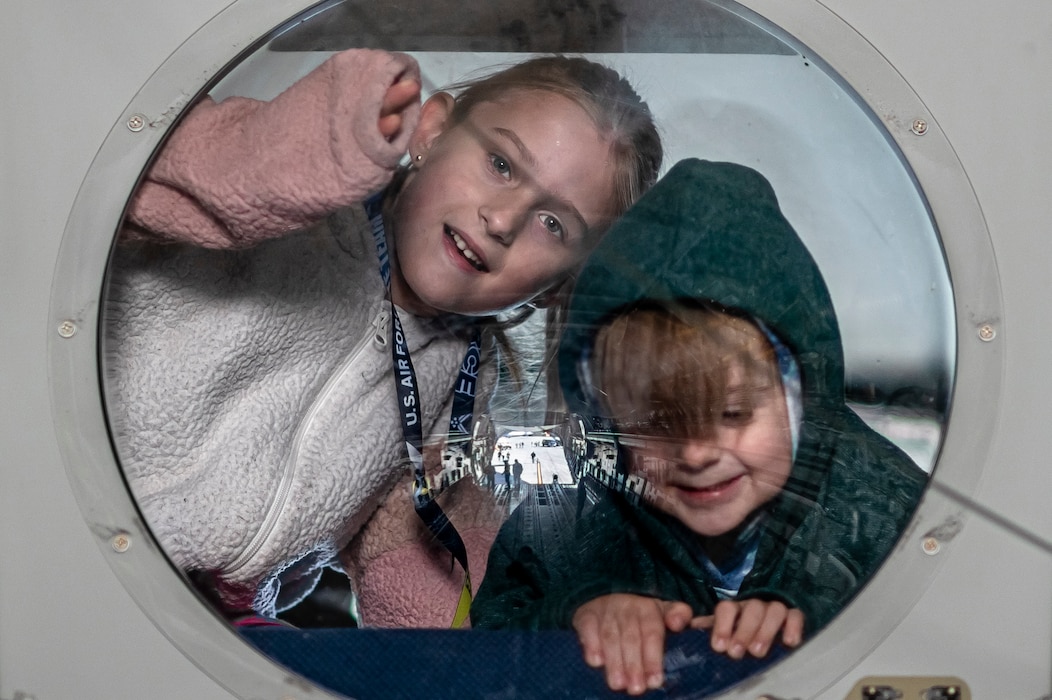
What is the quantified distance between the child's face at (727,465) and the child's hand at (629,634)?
0.07m

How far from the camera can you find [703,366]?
0.65 m

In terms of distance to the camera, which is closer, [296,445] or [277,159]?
[277,159]

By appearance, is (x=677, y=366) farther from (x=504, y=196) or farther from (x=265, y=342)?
(x=265, y=342)

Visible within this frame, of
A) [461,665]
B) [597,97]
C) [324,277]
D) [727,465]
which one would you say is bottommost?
[461,665]

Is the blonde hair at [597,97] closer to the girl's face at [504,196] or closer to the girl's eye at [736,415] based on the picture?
the girl's face at [504,196]

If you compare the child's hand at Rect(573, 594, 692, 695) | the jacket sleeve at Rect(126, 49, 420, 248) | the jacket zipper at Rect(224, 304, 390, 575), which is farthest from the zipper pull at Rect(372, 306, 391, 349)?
the child's hand at Rect(573, 594, 692, 695)

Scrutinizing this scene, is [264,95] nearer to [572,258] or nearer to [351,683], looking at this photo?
[572,258]

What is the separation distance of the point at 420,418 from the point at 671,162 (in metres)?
0.26

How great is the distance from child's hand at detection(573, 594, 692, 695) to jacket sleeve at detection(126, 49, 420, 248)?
31 centimetres

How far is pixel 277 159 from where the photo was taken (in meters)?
0.56

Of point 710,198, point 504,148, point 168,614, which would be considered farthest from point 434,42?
point 168,614

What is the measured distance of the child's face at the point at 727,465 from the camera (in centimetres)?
64

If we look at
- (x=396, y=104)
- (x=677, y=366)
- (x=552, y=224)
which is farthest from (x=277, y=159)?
(x=677, y=366)

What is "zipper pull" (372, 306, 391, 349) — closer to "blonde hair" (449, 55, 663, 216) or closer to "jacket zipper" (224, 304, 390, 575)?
"jacket zipper" (224, 304, 390, 575)
